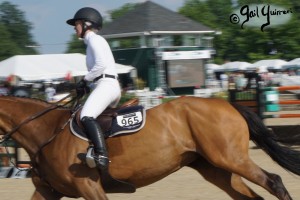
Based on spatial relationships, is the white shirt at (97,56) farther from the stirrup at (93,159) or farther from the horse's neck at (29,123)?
the stirrup at (93,159)

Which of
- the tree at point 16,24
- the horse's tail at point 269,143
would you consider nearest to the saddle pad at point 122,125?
the horse's tail at point 269,143

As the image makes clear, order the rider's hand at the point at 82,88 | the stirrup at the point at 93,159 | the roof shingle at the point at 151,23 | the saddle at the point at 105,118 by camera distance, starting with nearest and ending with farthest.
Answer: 1. the stirrup at the point at 93,159
2. the saddle at the point at 105,118
3. the rider's hand at the point at 82,88
4. the roof shingle at the point at 151,23

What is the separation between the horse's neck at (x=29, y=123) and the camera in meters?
6.32

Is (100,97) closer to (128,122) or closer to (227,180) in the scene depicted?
(128,122)

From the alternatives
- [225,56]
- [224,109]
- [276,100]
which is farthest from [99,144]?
[225,56]

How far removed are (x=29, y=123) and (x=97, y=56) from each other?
105 cm

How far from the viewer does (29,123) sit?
6383 millimetres

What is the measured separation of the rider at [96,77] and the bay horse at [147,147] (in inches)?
8.2

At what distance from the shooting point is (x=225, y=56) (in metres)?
69.4

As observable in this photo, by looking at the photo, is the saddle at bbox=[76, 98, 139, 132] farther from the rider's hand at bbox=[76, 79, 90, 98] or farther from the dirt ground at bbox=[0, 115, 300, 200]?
the dirt ground at bbox=[0, 115, 300, 200]

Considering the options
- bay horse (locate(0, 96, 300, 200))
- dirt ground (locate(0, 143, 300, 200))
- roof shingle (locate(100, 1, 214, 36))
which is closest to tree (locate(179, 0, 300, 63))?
roof shingle (locate(100, 1, 214, 36))

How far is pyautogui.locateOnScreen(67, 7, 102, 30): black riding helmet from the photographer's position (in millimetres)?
6242

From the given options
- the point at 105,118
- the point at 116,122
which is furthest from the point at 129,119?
the point at 105,118

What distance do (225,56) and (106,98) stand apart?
64125mm
